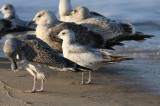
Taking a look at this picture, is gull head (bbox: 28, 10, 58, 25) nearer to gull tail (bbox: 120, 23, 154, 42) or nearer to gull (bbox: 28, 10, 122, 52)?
gull (bbox: 28, 10, 122, 52)

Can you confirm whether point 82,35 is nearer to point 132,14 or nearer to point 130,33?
point 130,33

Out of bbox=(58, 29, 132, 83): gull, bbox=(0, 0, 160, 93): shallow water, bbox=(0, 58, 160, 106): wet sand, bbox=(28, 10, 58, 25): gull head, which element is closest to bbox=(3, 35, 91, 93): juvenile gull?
bbox=(0, 58, 160, 106): wet sand

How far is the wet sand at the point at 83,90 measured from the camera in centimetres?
523

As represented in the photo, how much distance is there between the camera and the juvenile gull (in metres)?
5.66

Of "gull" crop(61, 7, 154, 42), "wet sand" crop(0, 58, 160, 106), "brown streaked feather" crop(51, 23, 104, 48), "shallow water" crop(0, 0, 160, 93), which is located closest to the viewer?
"wet sand" crop(0, 58, 160, 106)

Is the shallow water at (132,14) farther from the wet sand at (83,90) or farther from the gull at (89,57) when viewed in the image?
the gull at (89,57)

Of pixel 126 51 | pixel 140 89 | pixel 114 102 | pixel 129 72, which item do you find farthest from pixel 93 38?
pixel 114 102

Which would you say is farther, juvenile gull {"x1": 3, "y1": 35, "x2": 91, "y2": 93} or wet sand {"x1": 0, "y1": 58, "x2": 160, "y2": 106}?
juvenile gull {"x1": 3, "y1": 35, "x2": 91, "y2": 93}

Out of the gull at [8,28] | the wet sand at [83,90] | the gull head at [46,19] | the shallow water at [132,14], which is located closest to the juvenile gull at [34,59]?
the wet sand at [83,90]

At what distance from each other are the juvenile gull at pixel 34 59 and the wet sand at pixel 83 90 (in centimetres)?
34

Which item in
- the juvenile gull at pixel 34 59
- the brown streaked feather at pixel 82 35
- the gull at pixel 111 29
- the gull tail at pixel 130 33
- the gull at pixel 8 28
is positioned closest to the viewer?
the juvenile gull at pixel 34 59

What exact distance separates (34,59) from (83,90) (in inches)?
36.0

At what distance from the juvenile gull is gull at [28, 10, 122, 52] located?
2397 millimetres

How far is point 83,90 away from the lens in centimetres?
607
